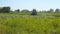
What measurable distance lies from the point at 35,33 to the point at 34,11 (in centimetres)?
5247

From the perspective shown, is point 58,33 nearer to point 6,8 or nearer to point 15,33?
point 15,33

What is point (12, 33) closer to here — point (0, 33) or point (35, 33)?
point (0, 33)

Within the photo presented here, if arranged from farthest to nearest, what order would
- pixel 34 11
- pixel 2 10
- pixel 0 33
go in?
1. pixel 2 10
2. pixel 34 11
3. pixel 0 33

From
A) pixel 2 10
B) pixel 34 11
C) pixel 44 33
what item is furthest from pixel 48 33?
pixel 2 10

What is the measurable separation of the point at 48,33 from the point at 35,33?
880 millimetres

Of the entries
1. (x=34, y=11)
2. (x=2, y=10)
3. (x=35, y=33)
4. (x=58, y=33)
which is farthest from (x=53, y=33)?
(x=2, y=10)

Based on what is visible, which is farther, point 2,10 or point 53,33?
point 2,10

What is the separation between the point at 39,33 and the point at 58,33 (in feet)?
4.11

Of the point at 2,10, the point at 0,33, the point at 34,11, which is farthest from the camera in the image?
the point at 2,10

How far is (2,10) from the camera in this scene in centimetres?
9062

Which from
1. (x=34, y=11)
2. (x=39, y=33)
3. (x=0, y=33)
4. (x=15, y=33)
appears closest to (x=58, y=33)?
(x=39, y=33)

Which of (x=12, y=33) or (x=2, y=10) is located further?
(x=2, y=10)

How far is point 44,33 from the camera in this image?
12.6 metres

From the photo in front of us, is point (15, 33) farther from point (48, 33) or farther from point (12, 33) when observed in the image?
point (48, 33)
